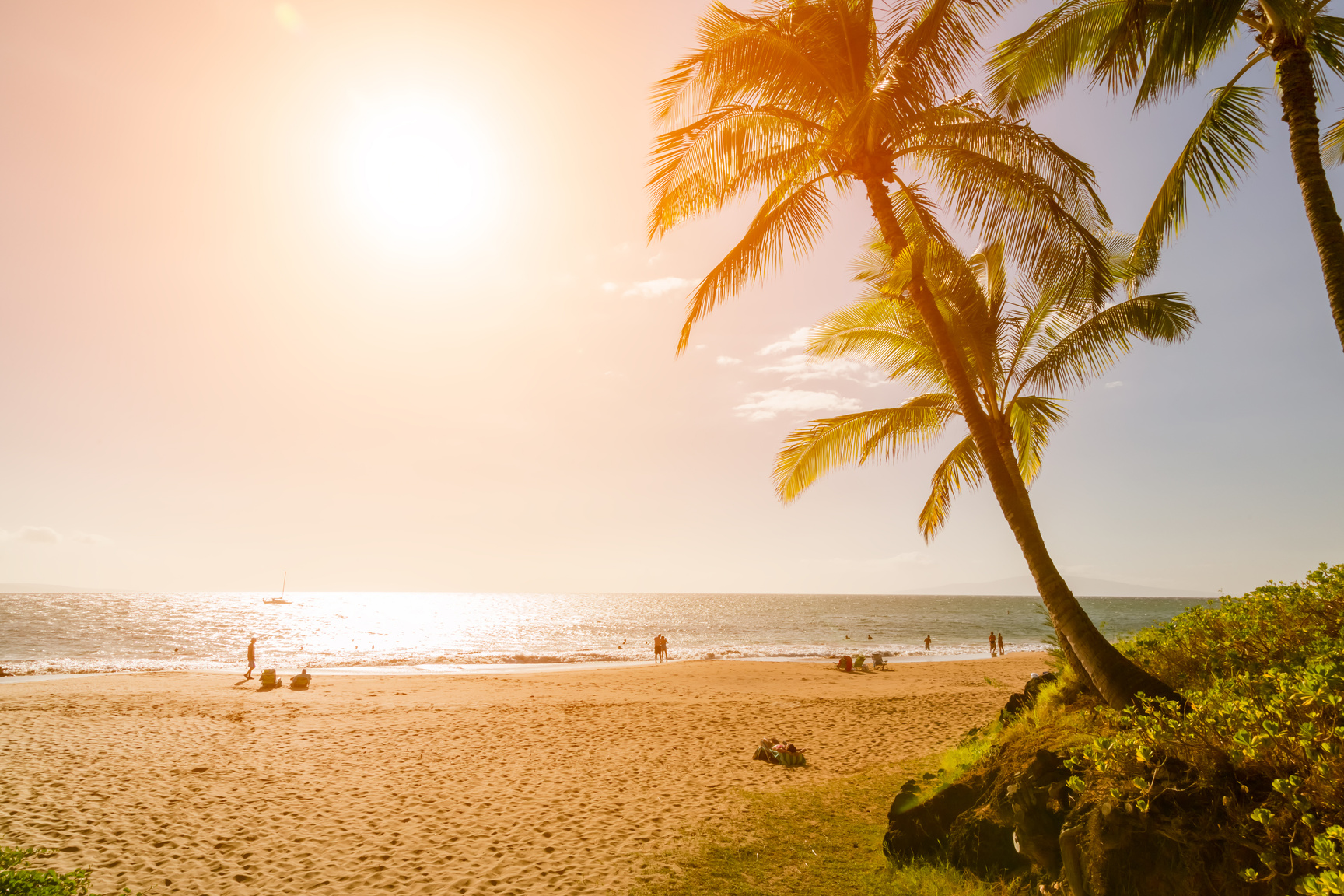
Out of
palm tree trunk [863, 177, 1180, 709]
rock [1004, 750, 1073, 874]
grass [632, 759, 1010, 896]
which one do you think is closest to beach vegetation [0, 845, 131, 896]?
grass [632, 759, 1010, 896]

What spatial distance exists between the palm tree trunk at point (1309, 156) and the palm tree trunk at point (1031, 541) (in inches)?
118

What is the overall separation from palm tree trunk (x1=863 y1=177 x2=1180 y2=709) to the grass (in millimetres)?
2077

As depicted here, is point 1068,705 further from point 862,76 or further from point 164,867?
point 164,867

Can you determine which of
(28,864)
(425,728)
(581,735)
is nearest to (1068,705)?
(581,735)

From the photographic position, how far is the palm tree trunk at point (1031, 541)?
5.21 metres

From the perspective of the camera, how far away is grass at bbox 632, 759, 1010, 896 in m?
5.43

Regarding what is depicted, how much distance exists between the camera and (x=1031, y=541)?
6344 millimetres

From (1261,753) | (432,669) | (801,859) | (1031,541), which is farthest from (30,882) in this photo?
(432,669)

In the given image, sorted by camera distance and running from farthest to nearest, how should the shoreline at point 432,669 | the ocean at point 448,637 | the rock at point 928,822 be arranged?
1. the ocean at point 448,637
2. the shoreline at point 432,669
3. the rock at point 928,822

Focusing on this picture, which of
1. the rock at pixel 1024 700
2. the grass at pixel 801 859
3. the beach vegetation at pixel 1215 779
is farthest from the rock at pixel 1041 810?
the rock at pixel 1024 700

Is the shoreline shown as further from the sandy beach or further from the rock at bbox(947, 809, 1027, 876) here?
the rock at bbox(947, 809, 1027, 876)

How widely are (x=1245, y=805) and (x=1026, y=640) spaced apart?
63.0 m

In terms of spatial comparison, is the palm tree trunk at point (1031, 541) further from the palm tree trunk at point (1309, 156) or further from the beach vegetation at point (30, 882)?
the beach vegetation at point (30, 882)

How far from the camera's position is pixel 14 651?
34781 millimetres
